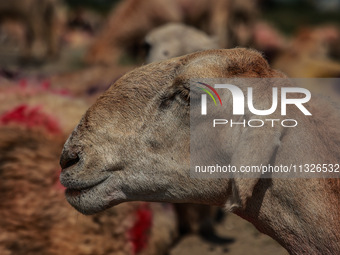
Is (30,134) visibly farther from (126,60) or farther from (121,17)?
(126,60)

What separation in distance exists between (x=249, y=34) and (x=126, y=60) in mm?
3487

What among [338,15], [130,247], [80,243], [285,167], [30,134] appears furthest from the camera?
[338,15]

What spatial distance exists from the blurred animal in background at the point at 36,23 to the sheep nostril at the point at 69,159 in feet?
43.3

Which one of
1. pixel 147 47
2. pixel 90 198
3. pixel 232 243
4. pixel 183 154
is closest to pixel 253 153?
pixel 183 154

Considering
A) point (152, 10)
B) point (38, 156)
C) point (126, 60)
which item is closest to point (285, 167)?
point (38, 156)

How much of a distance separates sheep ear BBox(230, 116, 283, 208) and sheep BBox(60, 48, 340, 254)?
0.10 feet

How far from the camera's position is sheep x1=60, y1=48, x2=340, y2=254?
3.00 meters

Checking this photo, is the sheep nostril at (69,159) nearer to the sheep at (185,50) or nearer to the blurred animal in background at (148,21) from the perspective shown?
the sheep at (185,50)

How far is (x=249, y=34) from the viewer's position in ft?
48.5

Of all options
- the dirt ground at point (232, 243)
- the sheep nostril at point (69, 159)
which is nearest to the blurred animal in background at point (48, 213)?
the dirt ground at point (232, 243)

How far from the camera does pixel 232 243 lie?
18.3 feet

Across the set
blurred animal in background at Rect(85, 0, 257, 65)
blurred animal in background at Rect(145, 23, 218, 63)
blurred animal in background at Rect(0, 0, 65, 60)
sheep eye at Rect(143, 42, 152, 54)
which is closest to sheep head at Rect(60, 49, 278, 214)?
blurred animal in background at Rect(145, 23, 218, 63)

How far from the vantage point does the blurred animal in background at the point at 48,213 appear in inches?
169

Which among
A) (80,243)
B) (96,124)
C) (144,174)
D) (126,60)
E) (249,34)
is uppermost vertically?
(249,34)
